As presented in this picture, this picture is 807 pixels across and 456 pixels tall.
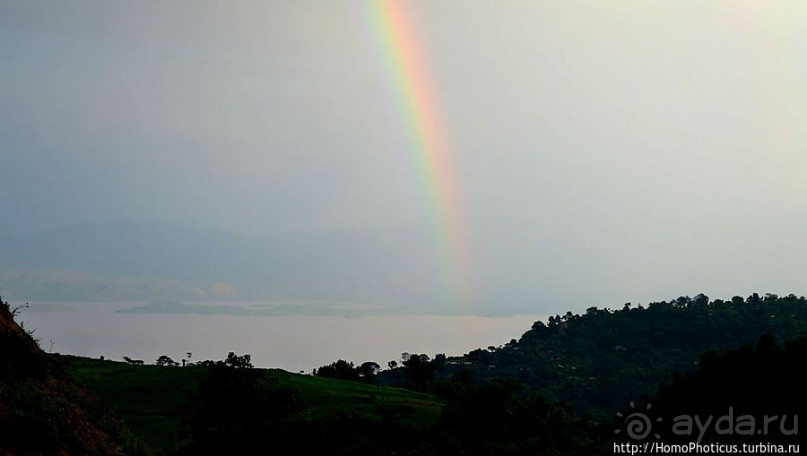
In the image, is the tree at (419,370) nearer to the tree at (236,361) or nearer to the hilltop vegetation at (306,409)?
the hilltop vegetation at (306,409)

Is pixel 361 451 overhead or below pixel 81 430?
below

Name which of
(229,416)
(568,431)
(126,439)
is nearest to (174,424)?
(229,416)

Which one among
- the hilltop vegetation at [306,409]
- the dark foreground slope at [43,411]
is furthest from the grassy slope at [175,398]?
the dark foreground slope at [43,411]

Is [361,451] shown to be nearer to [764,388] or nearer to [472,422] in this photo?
[472,422]

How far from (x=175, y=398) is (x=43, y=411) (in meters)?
68.3

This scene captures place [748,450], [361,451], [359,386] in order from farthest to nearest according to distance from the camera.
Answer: [359,386]
[361,451]
[748,450]

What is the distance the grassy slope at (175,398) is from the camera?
75.6m

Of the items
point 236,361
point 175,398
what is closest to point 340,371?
point 175,398

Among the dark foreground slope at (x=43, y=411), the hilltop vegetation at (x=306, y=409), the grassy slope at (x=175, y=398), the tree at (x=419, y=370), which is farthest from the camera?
Result: the tree at (x=419, y=370)

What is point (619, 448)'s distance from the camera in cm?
4619

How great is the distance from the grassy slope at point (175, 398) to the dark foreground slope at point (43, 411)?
2970cm

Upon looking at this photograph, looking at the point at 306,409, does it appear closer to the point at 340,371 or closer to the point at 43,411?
the point at 43,411

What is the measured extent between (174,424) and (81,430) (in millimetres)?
49807

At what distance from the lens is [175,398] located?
92.3 meters
